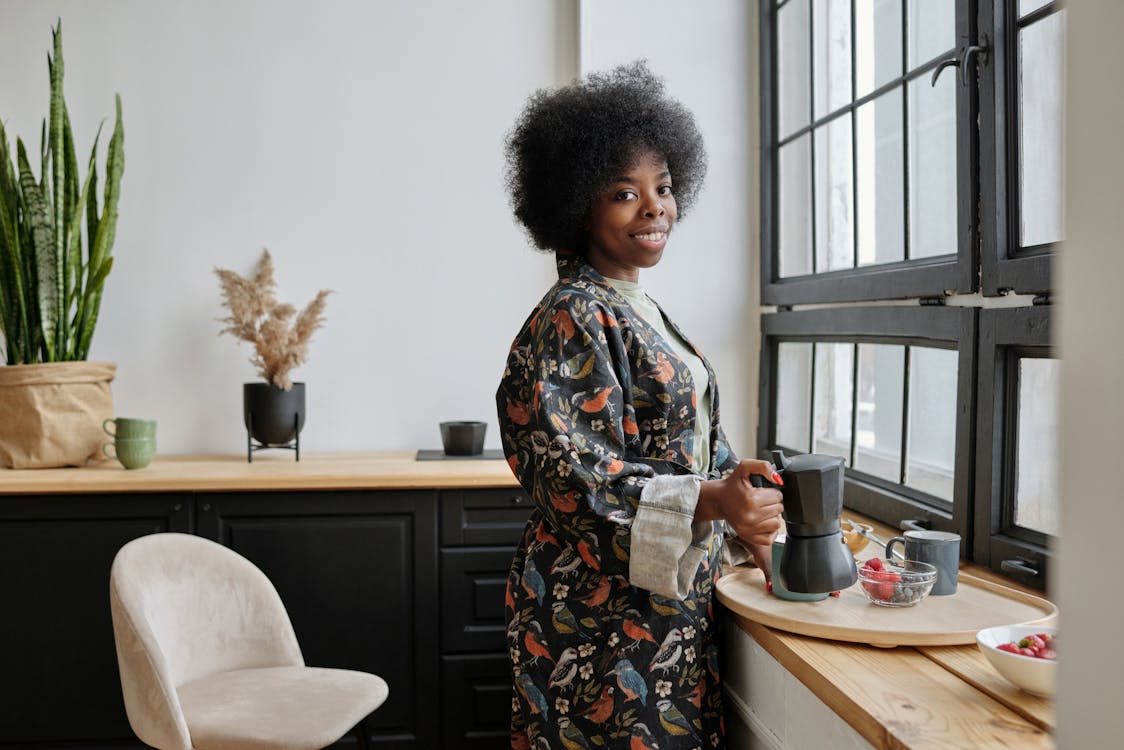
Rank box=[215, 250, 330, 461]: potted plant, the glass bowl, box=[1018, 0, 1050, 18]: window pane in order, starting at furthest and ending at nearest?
box=[215, 250, 330, 461]: potted plant, box=[1018, 0, 1050, 18]: window pane, the glass bowl

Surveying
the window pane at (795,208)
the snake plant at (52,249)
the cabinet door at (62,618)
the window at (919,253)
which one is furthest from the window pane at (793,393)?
the snake plant at (52,249)

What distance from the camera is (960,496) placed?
200 cm

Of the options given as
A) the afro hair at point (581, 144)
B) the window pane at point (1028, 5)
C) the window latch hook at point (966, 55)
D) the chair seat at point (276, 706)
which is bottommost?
the chair seat at point (276, 706)

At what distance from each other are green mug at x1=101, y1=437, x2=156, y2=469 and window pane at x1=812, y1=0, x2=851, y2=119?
2.17 meters

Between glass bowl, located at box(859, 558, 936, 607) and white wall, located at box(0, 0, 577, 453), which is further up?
white wall, located at box(0, 0, 577, 453)

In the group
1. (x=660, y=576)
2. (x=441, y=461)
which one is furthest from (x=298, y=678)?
(x=660, y=576)

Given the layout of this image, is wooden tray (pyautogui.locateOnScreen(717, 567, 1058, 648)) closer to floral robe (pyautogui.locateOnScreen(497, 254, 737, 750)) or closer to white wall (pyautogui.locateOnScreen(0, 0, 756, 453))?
floral robe (pyautogui.locateOnScreen(497, 254, 737, 750))

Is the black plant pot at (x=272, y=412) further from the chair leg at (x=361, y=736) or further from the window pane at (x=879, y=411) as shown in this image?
the window pane at (x=879, y=411)

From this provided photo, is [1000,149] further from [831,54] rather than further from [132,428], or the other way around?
[132,428]

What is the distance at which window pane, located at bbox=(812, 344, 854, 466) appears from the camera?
8.95 ft

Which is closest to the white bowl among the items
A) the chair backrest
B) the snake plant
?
the chair backrest

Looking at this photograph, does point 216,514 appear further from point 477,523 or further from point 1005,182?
point 1005,182

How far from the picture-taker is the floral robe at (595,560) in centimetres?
150

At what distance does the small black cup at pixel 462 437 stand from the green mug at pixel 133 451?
85 centimetres
